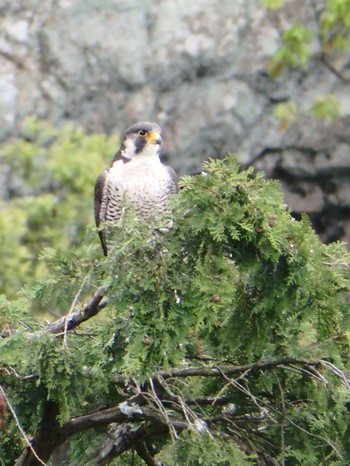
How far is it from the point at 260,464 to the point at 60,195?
4.83 meters

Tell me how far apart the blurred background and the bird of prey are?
507 centimetres

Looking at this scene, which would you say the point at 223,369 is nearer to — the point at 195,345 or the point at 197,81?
the point at 195,345

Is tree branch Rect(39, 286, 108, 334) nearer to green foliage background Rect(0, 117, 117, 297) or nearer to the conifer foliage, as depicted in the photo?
the conifer foliage

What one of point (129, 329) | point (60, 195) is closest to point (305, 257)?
point (129, 329)

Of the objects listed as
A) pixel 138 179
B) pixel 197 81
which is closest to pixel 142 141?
pixel 138 179

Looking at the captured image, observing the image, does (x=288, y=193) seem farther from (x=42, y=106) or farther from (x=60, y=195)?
(x=60, y=195)

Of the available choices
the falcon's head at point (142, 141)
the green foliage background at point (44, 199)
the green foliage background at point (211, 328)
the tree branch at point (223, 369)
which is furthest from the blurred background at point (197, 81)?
the tree branch at point (223, 369)

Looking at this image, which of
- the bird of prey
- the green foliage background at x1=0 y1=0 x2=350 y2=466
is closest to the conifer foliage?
the green foliage background at x1=0 y1=0 x2=350 y2=466

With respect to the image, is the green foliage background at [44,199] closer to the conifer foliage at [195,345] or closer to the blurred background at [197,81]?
the blurred background at [197,81]

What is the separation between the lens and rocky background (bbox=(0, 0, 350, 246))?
456 inches

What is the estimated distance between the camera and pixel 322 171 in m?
11.6

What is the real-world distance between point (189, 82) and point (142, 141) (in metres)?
5.50

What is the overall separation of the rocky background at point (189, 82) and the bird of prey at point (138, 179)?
16.9ft

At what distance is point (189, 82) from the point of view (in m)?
11.7
